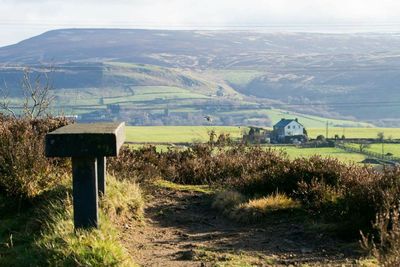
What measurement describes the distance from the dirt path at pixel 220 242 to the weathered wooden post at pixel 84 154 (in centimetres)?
65

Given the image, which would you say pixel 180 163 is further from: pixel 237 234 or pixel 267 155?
pixel 237 234

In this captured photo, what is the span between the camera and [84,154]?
596 centimetres

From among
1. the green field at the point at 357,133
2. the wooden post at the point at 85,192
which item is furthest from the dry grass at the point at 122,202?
the green field at the point at 357,133

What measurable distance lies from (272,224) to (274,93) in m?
186

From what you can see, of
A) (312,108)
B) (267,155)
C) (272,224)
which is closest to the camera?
(272,224)

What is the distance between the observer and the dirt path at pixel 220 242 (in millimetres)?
6055

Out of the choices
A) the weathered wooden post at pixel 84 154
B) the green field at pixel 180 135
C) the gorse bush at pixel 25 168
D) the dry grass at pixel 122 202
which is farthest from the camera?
the green field at pixel 180 135

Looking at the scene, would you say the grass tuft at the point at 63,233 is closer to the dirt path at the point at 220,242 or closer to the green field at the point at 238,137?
the dirt path at the point at 220,242

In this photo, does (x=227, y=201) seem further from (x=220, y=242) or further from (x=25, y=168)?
(x=25, y=168)

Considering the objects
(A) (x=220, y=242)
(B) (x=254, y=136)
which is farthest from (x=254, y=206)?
(B) (x=254, y=136)

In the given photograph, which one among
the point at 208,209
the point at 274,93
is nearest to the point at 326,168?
the point at 208,209

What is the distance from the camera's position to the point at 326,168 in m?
9.27

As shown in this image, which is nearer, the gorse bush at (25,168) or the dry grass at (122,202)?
the dry grass at (122,202)

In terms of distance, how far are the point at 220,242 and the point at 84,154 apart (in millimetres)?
1885
